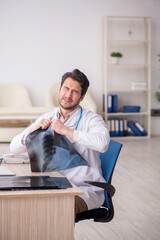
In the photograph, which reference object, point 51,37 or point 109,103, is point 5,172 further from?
point 51,37

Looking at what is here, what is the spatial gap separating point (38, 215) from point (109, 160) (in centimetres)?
76

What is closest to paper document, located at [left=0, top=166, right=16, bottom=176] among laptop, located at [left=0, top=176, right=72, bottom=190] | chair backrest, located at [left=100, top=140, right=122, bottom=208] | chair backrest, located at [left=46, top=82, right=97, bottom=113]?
laptop, located at [left=0, top=176, right=72, bottom=190]

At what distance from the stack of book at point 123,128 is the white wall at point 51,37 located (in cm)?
73

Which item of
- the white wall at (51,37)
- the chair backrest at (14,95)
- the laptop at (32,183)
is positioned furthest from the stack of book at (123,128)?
the laptop at (32,183)

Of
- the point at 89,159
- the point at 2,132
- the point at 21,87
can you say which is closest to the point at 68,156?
the point at 89,159

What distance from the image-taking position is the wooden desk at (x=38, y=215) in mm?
1553

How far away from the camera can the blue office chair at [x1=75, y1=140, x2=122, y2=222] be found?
206cm

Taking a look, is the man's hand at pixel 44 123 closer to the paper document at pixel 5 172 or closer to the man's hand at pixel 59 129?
the man's hand at pixel 59 129

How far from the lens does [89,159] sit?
2174mm

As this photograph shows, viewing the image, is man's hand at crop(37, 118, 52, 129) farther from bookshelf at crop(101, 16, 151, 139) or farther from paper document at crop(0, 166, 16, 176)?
bookshelf at crop(101, 16, 151, 139)

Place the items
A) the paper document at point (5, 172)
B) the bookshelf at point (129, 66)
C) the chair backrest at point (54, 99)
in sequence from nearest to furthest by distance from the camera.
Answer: the paper document at point (5, 172), the chair backrest at point (54, 99), the bookshelf at point (129, 66)

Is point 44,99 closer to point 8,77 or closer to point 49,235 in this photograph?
point 8,77

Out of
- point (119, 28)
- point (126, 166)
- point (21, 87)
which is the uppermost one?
point (119, 28)

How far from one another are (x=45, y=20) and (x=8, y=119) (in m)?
2.15
